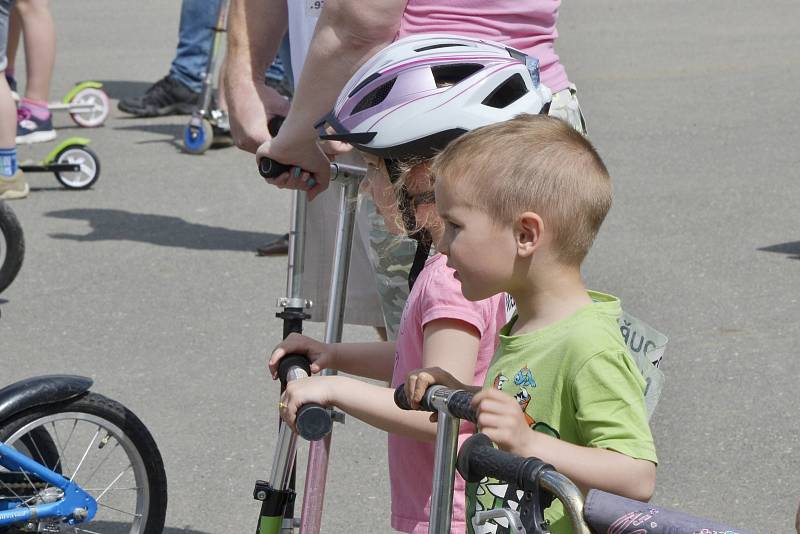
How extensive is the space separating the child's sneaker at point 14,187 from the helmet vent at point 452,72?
229 inches

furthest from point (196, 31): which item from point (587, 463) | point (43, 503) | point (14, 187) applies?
point (587, 463)

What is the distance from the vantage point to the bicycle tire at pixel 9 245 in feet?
19.7

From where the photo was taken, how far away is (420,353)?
2496 millimetres

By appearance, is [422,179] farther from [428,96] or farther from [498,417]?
[498,417]

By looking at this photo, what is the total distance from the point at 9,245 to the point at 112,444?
277cm

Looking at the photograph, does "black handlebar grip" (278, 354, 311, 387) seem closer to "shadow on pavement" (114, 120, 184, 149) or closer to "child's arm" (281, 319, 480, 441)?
"child's arm" (281, 319, 480, 441)

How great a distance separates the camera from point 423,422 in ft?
7.69

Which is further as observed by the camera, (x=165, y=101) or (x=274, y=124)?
(x=165, y=101)

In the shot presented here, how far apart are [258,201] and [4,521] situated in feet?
16.6

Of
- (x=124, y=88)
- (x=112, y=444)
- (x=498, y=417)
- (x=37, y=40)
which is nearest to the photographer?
(x=498, y=417)

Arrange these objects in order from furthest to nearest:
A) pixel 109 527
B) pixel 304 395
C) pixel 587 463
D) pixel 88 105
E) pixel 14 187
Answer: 1. pixel 88 105
2. pixel 14 187
3. pixel 109 527
4. pixel 304 395
5. pixel 587 463

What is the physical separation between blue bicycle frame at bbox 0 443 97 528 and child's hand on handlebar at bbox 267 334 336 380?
3.40ft

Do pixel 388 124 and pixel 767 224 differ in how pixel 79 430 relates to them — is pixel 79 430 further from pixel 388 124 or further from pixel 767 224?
pixel 767 224

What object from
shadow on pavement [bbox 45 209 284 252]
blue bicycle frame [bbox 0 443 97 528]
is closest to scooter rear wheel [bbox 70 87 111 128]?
shadow on pavement [bbox 45 209 284 252]
